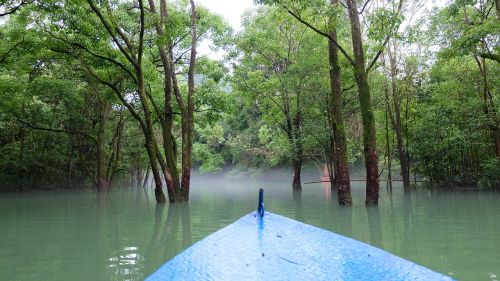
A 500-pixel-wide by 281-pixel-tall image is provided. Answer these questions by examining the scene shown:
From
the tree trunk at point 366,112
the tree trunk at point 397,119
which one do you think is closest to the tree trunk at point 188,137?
the tree trunk at point 366,112

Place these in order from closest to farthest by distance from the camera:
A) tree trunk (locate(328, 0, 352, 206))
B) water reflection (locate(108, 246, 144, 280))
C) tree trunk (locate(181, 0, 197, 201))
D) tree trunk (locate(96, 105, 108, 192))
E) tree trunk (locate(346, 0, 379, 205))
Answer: water reflection (locate(108, 246, 144, 280)), tree trunk (locate(346, 0, 379, 205)), tree trunk (locate(328, 0, 352, 206)), tree trunk (locate(181, 0, 197, 201)), tree trunk (locate(96, 105, 108, 192))

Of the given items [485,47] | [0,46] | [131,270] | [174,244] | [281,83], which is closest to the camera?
[131,270]

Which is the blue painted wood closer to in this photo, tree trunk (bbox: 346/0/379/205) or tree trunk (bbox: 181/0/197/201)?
tree trunk (bbox: 346/0/379/205)

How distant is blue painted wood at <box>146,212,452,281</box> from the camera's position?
271cm

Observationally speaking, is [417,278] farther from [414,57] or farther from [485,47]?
[414,57]

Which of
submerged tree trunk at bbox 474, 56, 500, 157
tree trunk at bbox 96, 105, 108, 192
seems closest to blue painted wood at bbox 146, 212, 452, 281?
submerged tree trunk at bbox 474, 56, 500, 157

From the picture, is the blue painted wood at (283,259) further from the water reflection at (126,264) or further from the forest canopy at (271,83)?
the forest canopy at (271,83)

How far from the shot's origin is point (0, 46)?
13250mm

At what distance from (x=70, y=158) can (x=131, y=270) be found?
2196 cm

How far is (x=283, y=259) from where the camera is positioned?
2.92 metres

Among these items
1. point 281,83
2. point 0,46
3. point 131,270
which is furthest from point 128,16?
point 131,270

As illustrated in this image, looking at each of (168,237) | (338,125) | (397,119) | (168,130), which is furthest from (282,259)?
(397,119)

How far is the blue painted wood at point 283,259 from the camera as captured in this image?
271 cm

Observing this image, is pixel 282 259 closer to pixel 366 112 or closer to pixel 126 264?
pixel 126 264
